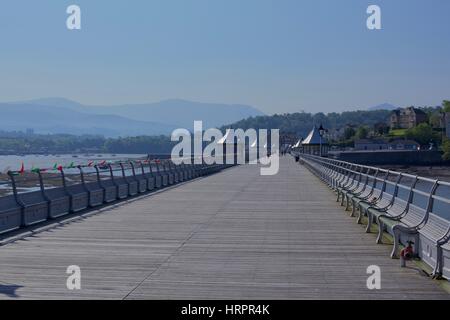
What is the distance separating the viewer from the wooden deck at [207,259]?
31.2 ft

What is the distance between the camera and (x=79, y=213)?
1977 centimetres

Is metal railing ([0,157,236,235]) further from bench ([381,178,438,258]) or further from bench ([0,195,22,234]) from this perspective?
bench ([381,178,438,258])

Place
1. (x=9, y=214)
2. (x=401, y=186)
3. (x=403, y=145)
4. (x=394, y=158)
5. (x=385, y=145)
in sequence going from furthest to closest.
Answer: (x=385, y=145) → (x=403, y=145) → (x=394, y=158) → (x=9, y=214) → (x=401, y=186)

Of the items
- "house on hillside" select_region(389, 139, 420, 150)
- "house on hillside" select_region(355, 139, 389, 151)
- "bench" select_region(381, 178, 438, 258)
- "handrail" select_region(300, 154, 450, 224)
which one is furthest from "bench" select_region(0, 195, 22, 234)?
"house on hillside" select_region(355, 139, 389, 151)

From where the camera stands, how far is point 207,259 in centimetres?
1216

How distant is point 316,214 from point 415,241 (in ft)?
28.3

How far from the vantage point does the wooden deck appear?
9500 millimetres

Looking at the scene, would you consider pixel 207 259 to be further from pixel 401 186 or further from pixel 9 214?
pixel 9 214

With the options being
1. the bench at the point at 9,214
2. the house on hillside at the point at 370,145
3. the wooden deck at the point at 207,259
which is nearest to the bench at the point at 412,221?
the wooden deck at the point at 207,259

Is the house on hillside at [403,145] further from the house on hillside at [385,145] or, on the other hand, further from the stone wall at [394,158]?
the stone wall at [394,158]

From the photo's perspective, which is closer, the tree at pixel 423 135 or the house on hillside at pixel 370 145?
the tree at pixel 423 135

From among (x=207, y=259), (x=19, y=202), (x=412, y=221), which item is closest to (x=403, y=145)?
(x=19, y=202)

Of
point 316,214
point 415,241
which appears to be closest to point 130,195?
point 316,214
